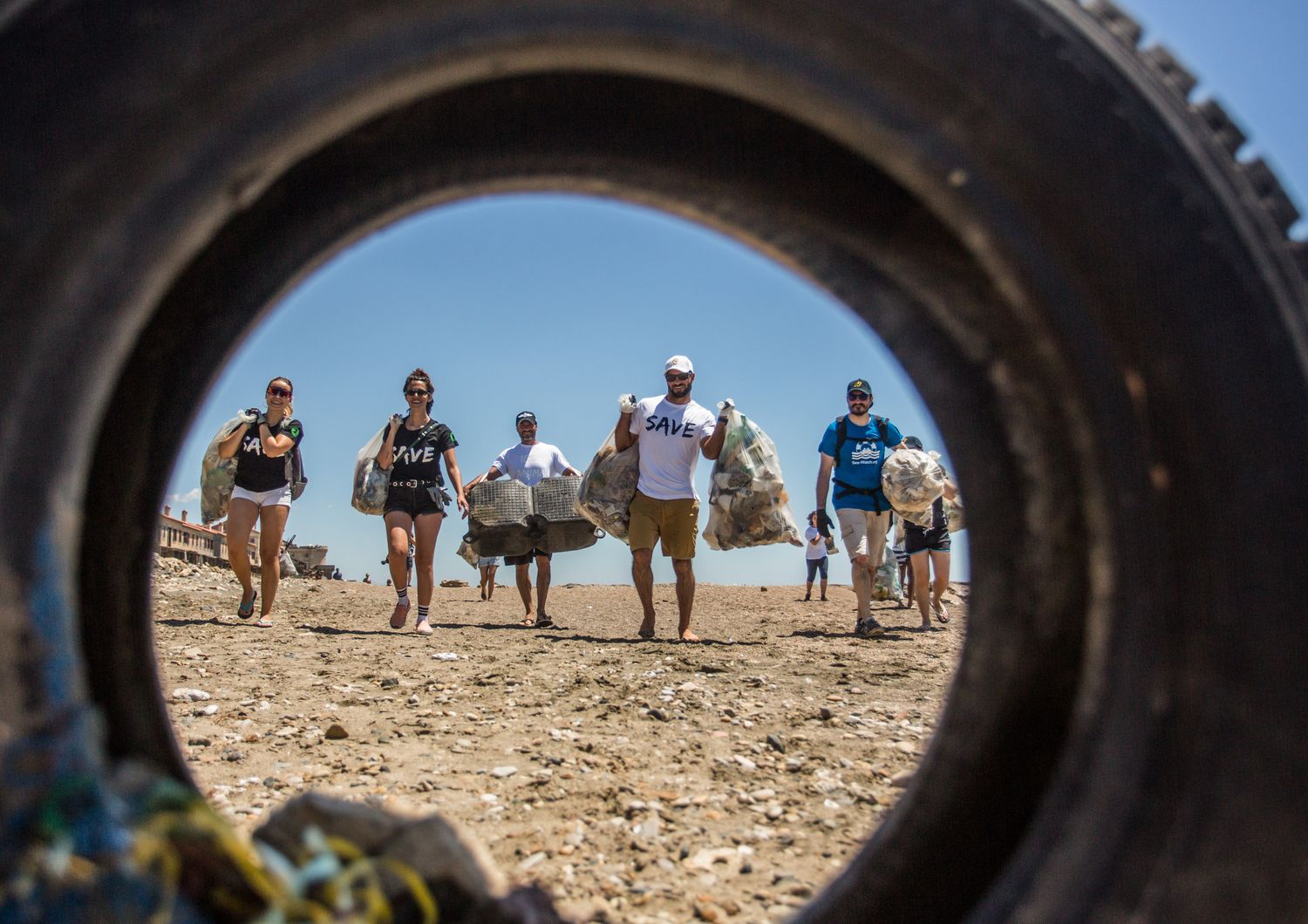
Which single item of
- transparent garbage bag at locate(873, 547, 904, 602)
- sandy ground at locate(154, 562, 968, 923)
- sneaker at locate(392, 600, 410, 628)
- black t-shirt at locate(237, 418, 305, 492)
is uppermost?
black t-shirt at locate(237, 418, 305, 492)

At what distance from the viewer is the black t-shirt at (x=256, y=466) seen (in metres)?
6.55

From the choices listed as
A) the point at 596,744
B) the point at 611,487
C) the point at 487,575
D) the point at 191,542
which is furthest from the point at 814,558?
the point at 191,542

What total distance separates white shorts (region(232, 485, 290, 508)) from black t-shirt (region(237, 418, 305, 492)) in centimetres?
3

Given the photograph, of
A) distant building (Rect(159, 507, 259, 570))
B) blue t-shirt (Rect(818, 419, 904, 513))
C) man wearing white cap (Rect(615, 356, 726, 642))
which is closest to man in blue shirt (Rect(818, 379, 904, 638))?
blue t-shirt (Rect(818, 419, 904, 513))

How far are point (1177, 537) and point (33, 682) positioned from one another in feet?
3.70

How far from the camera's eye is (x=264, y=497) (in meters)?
6.64

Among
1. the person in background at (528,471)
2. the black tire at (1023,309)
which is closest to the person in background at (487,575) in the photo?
the person in background at (528,471)

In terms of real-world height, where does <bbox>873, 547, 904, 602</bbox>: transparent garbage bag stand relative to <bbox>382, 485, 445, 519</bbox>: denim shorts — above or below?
below

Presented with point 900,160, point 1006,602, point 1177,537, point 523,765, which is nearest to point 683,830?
point 523,765

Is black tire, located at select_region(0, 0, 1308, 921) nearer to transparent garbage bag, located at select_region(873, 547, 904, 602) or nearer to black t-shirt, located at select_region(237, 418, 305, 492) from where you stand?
black t-shirt, located at select_region(237, 418, 305, 492)

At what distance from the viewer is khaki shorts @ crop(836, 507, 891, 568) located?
22.6ft

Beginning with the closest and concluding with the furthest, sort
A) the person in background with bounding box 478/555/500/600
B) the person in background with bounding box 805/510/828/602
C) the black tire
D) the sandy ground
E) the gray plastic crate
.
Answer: the black tire, the sandy ground, the gray plastic crate, the person in background with bounding box 478/555/500/600, the person in background with bounding box 805/510/828/602

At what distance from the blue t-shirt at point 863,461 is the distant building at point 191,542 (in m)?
19.3

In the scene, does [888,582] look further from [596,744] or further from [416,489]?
[596,744]
